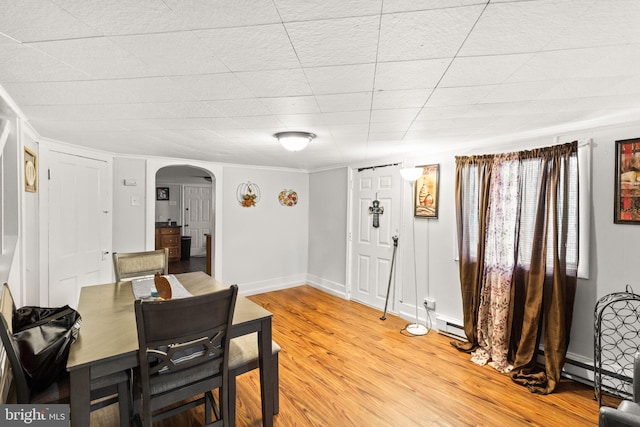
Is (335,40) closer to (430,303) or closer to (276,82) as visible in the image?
(276,82)

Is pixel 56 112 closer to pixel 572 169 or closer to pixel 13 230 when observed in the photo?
pixel 13 230

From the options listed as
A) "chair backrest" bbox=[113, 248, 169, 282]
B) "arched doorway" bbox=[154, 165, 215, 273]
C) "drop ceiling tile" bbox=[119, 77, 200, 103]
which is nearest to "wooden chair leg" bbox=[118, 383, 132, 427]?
"chair backrest" bbox=[113, 248, 169, 282]

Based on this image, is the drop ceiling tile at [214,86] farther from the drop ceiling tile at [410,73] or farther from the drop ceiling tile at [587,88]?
the drop ceiling tile at [587,88]

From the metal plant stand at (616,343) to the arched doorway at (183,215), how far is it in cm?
706

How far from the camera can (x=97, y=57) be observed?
4.15 ft

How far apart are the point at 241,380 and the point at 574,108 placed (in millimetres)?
3200

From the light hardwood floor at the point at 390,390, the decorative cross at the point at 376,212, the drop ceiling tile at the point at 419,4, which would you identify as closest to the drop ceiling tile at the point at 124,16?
the drop ceiling tile at the point at 419,4

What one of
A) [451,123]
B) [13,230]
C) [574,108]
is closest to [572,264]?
[574,108]

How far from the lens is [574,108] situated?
197 cm

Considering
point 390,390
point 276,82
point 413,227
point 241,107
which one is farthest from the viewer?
point 413,227

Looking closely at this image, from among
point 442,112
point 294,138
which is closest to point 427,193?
point 442,112

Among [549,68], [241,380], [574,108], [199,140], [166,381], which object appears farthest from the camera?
[199,140]

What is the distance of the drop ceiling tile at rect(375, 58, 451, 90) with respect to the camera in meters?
1.32

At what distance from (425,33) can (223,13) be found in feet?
2.31
